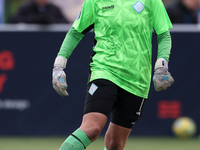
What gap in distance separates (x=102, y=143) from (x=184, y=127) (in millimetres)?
1547

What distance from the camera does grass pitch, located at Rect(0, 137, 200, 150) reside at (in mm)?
8195

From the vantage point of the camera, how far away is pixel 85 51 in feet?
30.6

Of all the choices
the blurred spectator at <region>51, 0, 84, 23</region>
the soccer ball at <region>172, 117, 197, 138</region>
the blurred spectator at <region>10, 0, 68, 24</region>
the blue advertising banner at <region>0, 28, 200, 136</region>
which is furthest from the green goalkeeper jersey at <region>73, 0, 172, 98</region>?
the blurred spectator at <region>51, 0, 84, 23</region>

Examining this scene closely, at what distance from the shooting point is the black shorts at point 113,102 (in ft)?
16.5

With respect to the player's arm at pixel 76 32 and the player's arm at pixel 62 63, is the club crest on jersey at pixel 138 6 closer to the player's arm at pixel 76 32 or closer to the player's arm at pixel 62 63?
the player's arm at pixel 76 32

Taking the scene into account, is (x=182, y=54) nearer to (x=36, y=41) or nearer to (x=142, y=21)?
(x=36, y=41)

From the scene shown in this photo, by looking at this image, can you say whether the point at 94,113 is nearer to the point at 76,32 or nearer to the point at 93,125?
the point at 93,125

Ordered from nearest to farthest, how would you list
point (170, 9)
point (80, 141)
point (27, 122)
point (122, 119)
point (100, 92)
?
point (80, 141)
point (100, 92)
point (122, 119)
point (27, 122)
point (170, 9)

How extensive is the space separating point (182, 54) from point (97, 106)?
4777 mm

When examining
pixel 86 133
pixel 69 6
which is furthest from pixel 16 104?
pixel 86 133

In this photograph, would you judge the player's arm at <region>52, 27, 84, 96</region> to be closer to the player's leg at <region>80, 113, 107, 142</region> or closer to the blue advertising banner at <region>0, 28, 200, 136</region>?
the player's leg at <region>80, 113, 107, 142</region>

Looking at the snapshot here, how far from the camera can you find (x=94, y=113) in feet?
16.3

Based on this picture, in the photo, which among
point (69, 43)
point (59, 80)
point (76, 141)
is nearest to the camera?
point (76, 141)

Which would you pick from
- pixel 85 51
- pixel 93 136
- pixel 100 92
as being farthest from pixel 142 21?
pixel 85 51
